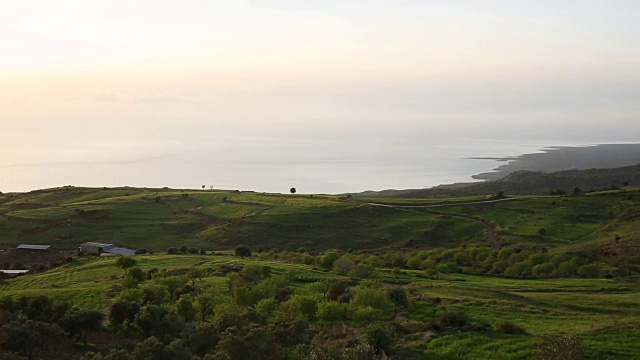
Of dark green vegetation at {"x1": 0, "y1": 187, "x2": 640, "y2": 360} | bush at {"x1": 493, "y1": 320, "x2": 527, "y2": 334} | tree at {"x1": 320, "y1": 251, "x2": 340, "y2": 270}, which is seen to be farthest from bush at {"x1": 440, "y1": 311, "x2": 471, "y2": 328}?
tree at {"x1": 320, "y1": 251, "x2": 340, "y2": 270}

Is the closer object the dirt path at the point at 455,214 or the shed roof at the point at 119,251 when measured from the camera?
the shed roof at the point at 119,251

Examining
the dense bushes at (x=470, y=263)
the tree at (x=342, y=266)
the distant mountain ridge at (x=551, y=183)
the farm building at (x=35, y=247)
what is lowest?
the dense bushes at (x=470, y=263)

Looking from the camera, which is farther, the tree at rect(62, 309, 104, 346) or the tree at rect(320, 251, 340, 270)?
the tree at rect(320, 251, 340, 270)

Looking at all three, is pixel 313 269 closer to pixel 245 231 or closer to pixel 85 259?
pixel 85 259

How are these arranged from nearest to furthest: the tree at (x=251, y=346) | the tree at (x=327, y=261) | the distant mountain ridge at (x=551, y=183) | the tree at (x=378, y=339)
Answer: the tree at (x=251, y=346), the tree at (x=378, y=339), the tree at (x=327, y=261), the distant mountain ridge at (x=551, y=183)

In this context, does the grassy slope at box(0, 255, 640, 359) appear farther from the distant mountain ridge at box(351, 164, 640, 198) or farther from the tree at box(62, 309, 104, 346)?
the distant mountain ridge at box(351, 164, 640, 198)

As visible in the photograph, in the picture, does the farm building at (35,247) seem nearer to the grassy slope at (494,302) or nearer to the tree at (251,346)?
the grassy slope at (494,302)

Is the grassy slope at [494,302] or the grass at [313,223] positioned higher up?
the grass at [313,223]

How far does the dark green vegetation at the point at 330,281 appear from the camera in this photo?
29.8 meters

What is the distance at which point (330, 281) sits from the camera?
48188mm

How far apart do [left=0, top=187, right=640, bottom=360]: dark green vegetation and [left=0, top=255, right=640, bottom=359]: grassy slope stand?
0.16 m

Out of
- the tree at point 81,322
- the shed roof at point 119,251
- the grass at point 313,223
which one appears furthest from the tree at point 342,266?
the shed roof at point 119,251

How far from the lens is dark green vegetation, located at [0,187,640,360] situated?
29.8 m

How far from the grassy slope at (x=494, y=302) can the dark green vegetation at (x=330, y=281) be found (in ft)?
0.52
